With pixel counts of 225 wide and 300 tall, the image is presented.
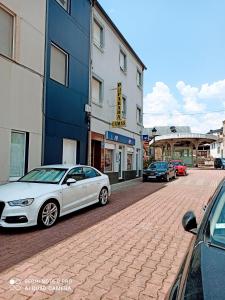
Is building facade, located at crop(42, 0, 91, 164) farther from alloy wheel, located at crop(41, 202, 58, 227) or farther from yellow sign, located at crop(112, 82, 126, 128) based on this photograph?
alloy wheel, located at crop(41, 202, 58, 227)

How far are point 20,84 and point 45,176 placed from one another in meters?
3.56

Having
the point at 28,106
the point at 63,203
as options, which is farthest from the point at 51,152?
the point at 63,203

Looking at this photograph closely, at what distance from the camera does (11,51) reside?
30.8ft

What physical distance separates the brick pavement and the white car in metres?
1.04

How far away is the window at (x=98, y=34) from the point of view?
15.2m

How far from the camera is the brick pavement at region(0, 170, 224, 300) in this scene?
3596 mm

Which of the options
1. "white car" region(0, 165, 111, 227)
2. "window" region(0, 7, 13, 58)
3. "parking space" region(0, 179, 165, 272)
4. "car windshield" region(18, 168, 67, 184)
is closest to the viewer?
"parking space" region(0, 179, 165, 272)

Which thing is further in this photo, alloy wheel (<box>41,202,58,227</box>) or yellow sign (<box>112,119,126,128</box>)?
yellow sign (<box>112,119,126,128</box>)

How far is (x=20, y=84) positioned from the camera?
959cm

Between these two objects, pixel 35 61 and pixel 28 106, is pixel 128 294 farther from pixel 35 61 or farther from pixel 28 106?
pixel 35 61

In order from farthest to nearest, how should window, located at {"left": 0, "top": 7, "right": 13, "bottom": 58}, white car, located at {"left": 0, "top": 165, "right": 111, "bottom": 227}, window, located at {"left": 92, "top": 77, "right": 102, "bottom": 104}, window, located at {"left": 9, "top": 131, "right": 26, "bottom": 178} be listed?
window, located at {"left": 92, "top": 77, "right": 102, "bottom": 104} → window, located at {"left": 9, "top": 131, "right": 26, "bottom": 178} → window, located at {"left": 0, "top": 7, "right": 13, "bottom": 58} → white car, located at {"left": 0, "top": 165, "right": 111, "bottom": 227}

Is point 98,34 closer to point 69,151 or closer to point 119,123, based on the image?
point 119,123

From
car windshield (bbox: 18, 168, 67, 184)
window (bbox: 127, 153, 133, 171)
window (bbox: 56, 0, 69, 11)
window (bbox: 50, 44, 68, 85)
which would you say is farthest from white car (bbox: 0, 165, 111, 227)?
window (bbox: 127, 153, 133, 171)

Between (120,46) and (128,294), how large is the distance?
1707cm
